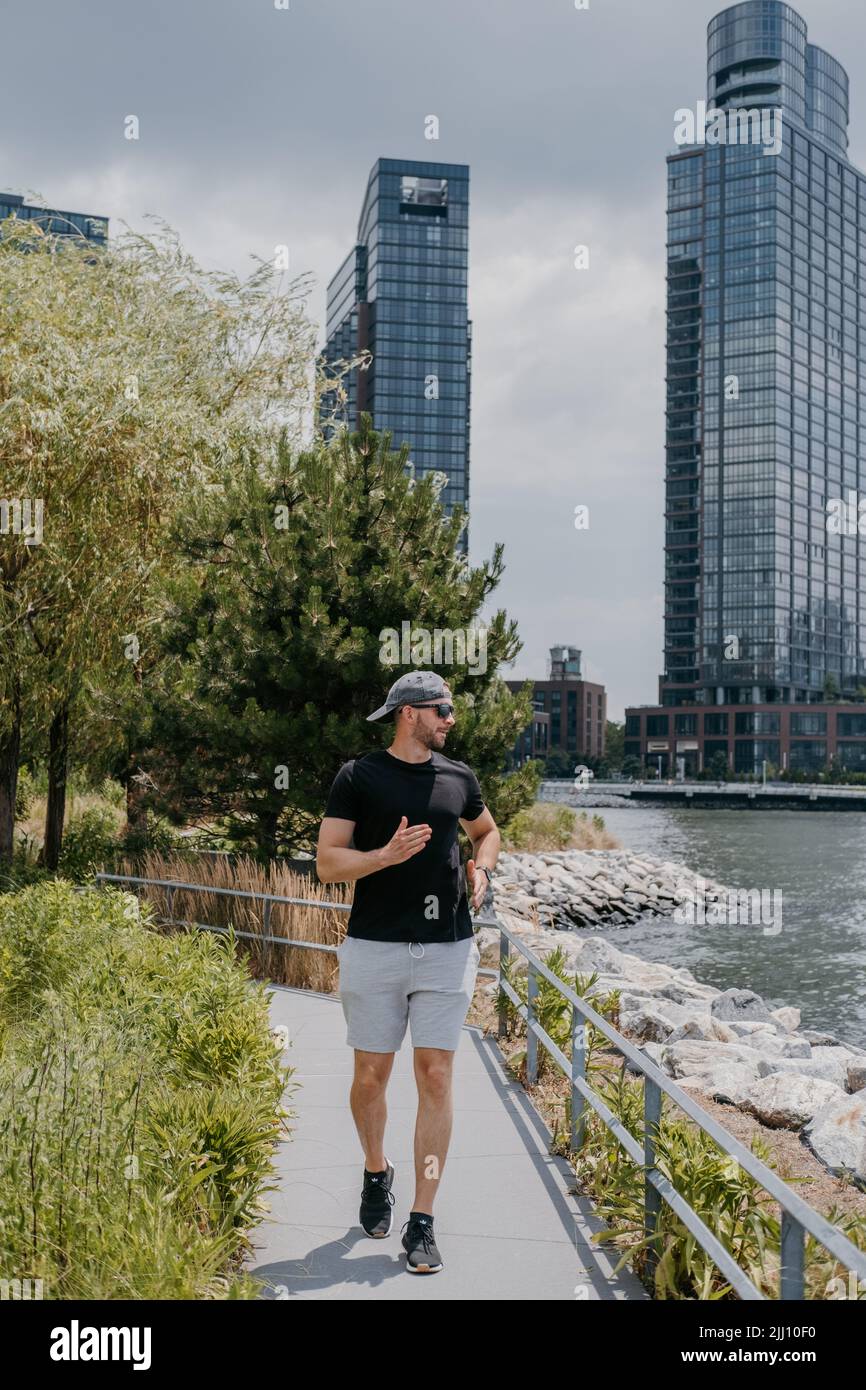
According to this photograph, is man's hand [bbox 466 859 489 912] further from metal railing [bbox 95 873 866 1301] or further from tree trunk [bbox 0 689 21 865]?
tree trunk [bbox 0 689 21 865]

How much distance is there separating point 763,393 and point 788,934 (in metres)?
152

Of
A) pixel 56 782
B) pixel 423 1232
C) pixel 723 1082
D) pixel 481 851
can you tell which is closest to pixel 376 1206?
pixel 423 1232

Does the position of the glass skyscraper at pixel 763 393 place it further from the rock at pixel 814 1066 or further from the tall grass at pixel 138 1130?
the tall grass at pixel 138 1130

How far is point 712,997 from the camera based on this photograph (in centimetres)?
1619

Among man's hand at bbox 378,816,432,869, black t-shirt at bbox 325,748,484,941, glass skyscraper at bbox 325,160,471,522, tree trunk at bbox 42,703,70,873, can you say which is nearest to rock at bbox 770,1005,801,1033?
tree trunk at bbox 42,703,70,873

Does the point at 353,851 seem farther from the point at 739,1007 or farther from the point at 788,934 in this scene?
the point at 788,934

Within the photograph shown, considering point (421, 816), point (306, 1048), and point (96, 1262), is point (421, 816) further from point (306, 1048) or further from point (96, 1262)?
point (306, 1048)

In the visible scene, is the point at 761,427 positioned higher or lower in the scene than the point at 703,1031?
higher

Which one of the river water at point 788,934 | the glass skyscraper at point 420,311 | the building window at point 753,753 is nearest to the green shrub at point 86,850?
the river water at point 788,934

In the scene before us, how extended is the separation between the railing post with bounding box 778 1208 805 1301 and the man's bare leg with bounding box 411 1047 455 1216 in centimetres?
152

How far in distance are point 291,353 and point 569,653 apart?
596 feet

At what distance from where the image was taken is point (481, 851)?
16.0ft

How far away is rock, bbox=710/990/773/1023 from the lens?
47.8 feet
